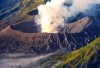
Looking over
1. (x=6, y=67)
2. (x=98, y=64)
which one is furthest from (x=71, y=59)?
(x=6, y=67)

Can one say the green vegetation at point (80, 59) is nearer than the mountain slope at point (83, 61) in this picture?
No

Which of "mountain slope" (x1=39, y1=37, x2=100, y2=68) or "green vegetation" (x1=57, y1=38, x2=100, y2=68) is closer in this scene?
"mountain slope" (x1=39, y1=37, x2=100, y2=68)

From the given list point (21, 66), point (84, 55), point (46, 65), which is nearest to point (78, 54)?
point (84, 55)

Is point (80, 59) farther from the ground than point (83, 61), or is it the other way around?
point (83, 61)

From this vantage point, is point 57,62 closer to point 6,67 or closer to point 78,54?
point 78,54

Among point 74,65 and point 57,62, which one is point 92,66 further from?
point 57,62

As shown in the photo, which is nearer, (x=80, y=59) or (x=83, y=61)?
(x=83, y=61)

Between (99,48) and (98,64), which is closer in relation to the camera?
(98,64)
